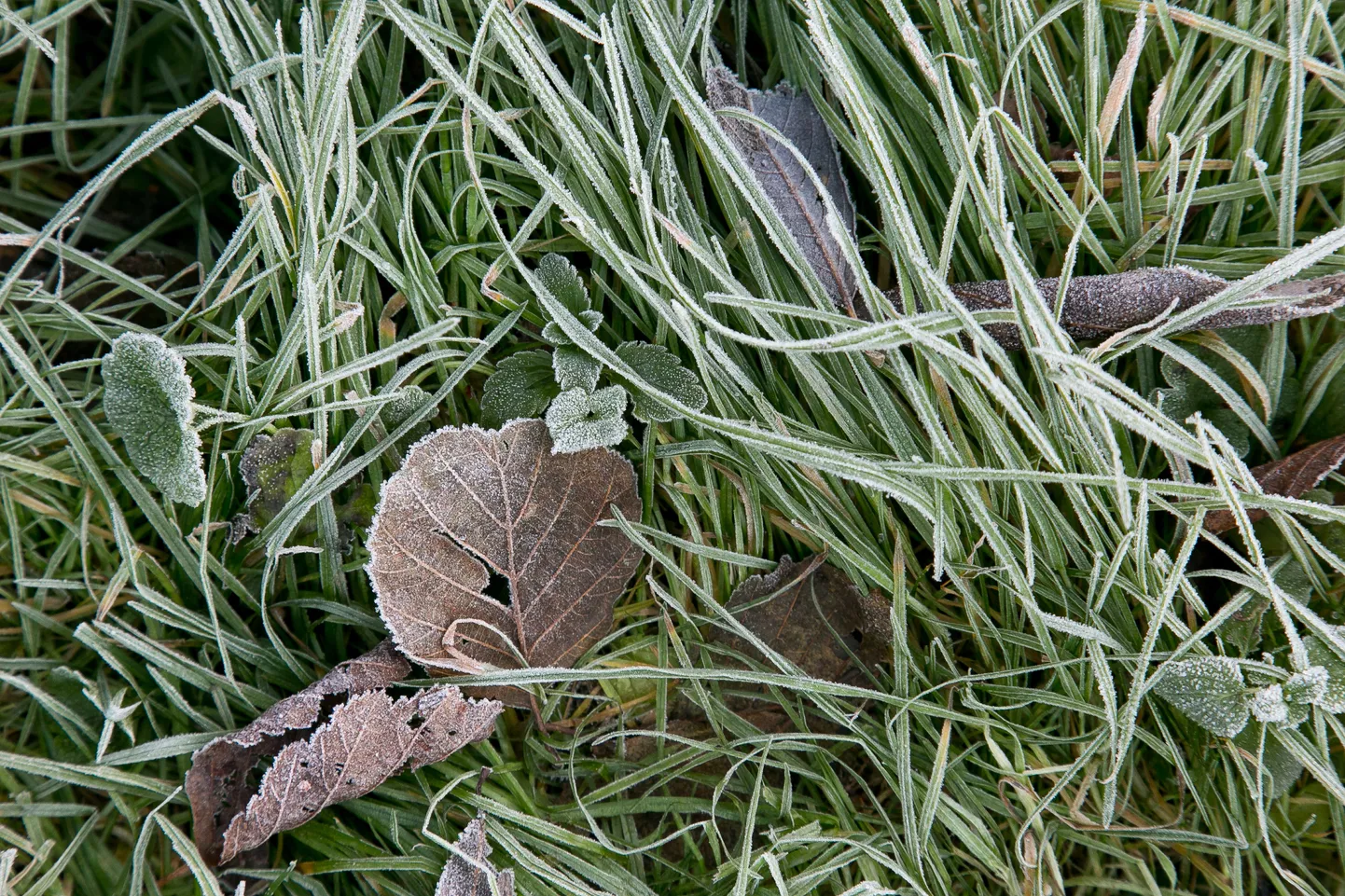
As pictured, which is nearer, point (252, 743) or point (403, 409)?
point (252, 743)

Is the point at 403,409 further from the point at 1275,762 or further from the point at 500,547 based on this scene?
the point at 1275,762

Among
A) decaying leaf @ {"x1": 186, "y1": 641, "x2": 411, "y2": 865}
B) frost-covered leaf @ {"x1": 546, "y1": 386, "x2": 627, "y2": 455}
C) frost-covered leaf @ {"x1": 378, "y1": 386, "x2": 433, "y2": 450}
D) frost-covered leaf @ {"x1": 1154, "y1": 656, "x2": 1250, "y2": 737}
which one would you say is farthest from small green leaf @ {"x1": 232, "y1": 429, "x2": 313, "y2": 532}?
frost-covered leaf @ {"x1": 1154, "y1": 656, "x2": 1250, "y2": 737}

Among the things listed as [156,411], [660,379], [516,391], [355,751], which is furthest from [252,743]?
[660,379]

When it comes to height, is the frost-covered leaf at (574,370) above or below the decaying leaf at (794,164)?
below

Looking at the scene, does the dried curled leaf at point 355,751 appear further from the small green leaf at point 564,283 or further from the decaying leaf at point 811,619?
the small green leaf at point 564,283

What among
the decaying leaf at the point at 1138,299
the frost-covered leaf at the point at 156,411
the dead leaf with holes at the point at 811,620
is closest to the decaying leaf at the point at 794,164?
the decaying leaf at the point at 1138,299

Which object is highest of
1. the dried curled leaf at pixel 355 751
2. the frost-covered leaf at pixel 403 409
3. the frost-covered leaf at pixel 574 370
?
the frost-covered leaf at pixel 574 370
